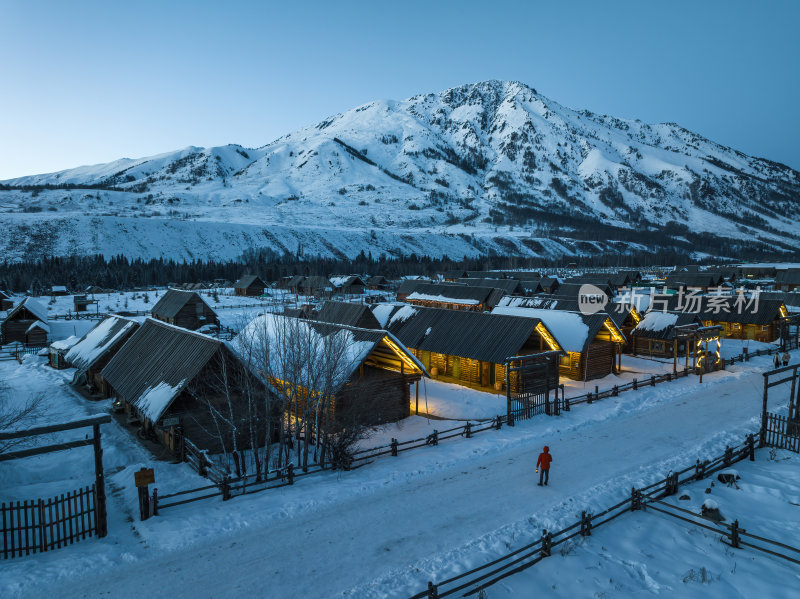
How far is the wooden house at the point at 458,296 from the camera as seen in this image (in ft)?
179

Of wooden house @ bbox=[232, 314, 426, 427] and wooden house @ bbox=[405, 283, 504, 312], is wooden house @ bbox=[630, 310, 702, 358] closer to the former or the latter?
wooden house @ bbox=[405, 283, 504, 312]

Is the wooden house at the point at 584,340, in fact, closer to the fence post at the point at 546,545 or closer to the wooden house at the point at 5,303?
the fence post at the point at 546,545

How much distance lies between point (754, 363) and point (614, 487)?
27.9m

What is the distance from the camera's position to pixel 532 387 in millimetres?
22656

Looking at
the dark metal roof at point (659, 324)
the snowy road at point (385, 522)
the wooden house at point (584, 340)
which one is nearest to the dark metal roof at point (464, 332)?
the wooden house at point (584, 340)

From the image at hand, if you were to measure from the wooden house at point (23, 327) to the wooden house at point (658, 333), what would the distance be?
5222 centimetres

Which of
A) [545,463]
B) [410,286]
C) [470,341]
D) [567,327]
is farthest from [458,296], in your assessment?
[545,463]

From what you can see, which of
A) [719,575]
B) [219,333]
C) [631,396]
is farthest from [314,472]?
[219,333]

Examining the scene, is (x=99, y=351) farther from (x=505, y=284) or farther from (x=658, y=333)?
(x=505, y=284)

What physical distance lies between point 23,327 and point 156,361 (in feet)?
110

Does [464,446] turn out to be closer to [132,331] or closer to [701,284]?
[132,331]

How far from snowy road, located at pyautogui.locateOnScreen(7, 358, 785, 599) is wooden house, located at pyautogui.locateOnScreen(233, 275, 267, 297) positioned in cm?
7137

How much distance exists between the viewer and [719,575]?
33.1 feet

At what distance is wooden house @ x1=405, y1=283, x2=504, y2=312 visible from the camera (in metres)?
54.5
